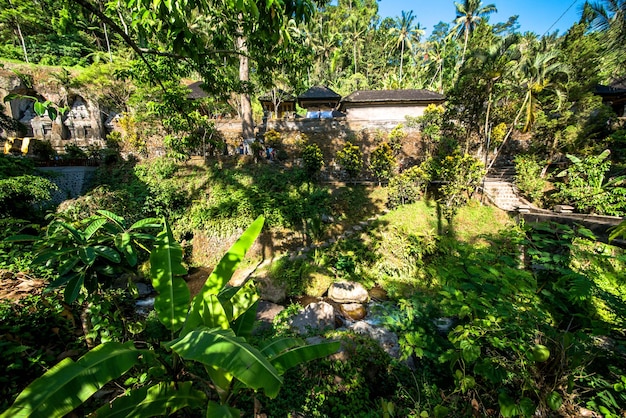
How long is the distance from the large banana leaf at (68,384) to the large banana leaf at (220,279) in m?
0.56

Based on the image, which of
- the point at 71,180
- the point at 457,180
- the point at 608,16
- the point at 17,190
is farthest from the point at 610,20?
the point at 71,180

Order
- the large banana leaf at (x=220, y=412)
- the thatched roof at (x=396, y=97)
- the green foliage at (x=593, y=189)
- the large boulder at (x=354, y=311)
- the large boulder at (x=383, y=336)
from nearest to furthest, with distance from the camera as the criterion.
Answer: the large banana leaf at (x=220, y=412), the large boulder at (x=383, y=336), the large boulder at (x=354, y=311), the green foliage at (x=593, y=189), the thatched roof at (x=396, y=97)

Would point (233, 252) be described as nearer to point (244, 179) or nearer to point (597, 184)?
point (244, 179)

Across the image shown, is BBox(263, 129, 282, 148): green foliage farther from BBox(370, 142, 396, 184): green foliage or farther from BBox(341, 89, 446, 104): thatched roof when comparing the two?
BBox(341, 89, 446, 104): thatched roof

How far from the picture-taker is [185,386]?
2320mm

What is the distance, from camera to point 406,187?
10992mm

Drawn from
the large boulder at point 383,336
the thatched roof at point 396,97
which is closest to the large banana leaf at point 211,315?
the large boulder at point 383,336

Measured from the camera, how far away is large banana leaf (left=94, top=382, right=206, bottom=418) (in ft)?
6.49

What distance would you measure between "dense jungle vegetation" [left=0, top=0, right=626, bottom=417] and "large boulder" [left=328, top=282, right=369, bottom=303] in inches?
20.1

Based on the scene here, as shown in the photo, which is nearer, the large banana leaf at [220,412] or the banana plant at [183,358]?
the banana plant at [183,358]

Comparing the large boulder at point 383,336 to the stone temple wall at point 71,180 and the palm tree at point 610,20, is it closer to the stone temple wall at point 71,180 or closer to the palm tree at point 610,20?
the stone temple wall at point 71,180

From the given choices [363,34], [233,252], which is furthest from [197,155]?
[363,34]

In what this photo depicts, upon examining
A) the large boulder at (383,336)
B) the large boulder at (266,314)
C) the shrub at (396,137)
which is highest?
the shrub at (396,137)

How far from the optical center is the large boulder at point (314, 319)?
5328mm
